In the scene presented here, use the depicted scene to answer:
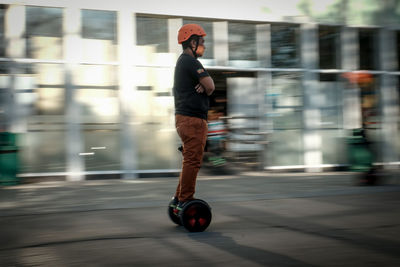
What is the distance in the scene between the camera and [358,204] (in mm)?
5695

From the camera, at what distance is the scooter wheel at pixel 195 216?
4020mm

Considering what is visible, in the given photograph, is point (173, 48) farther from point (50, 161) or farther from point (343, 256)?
point (343, 256)

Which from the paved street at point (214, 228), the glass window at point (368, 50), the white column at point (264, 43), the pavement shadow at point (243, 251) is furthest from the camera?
the glass window at point (368, 50)

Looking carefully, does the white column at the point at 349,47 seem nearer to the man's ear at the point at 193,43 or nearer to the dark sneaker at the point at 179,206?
the man's ear at the point at 193,43

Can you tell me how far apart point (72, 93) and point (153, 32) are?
2.33m

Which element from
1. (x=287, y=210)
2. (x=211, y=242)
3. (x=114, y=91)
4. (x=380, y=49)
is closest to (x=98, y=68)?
(x=114, y=91)

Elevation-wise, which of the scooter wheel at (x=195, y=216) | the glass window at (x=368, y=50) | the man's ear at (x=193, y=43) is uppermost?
the glass window at (x=368, y=50)

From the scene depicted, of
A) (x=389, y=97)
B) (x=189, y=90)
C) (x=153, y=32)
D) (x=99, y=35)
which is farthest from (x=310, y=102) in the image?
(x=189, y=90)

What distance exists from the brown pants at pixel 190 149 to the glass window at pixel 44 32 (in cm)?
625

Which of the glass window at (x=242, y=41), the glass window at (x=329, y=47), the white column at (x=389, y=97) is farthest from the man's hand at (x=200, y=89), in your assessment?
the white column at (x=389, y=97)

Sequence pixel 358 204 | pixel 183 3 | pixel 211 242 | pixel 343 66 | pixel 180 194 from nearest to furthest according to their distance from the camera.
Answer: pixel 211 242, pixel 180 194, pixel 358 204, pixel 183 3, pixel 343 66

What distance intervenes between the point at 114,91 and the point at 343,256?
290 inches

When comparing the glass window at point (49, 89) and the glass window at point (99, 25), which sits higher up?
the glass window at point (99, 25)

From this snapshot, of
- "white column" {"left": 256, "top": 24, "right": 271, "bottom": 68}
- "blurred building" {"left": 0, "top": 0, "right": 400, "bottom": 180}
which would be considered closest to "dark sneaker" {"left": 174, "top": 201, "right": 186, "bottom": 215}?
"blurred building" {"left": 0, "top": 0, "right": 400, "bottom": 180}
